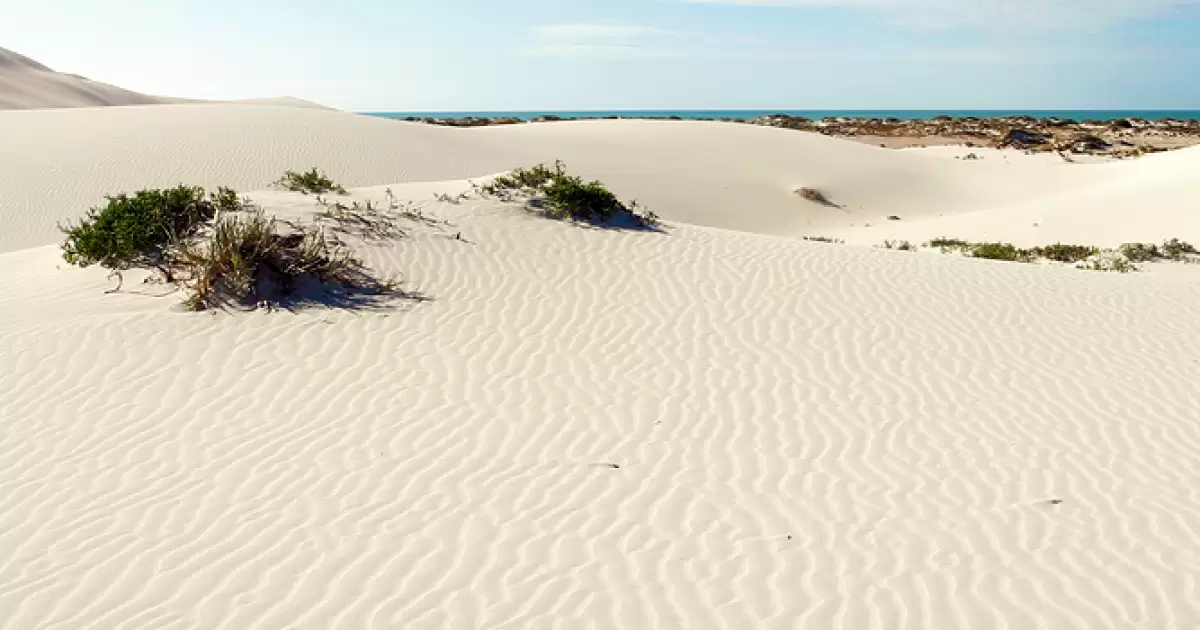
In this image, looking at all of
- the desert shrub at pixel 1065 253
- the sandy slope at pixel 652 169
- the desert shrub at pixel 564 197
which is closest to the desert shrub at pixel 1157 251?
the desert shrub at pixel 1065 253

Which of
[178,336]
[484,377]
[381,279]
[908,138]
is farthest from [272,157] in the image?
[908,138]

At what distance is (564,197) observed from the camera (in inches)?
490

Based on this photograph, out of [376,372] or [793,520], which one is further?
[376,372]

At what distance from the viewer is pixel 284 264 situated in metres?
8.60

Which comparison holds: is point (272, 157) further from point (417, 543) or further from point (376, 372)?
point (417, 543)

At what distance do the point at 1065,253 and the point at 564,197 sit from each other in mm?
10240

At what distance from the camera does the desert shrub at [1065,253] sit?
15.7 meters

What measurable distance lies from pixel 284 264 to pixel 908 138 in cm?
4754

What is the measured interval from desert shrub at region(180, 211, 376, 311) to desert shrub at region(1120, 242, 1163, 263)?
14.2 meters

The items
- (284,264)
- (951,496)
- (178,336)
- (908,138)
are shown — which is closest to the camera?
(951,496)

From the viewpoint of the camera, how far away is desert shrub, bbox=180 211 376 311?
8.15 meters

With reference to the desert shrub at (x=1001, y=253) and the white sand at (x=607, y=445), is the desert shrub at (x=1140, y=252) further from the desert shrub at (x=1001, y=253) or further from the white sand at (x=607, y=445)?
the white sand at (x=607, y=445)

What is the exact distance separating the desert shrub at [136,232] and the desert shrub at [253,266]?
0.48 meters

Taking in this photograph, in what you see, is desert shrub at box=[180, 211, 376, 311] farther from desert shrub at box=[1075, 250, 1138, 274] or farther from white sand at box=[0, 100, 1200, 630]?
desert shrub at box=[1075, 250, 1138, 274]
